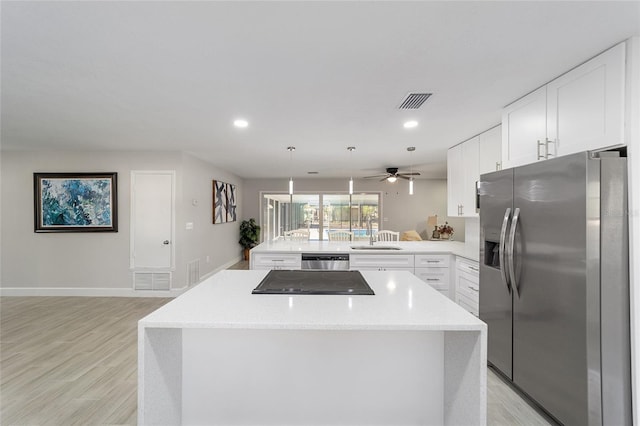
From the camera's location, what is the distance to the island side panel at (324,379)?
5.22 feet

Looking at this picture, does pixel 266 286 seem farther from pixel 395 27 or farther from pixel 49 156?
pixel 49 156

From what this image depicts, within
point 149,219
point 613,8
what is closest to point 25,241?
point 149,219

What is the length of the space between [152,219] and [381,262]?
361 cm

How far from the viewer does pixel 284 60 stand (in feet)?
6.07

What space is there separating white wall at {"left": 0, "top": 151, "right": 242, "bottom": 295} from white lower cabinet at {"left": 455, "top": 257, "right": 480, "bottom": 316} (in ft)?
13.5

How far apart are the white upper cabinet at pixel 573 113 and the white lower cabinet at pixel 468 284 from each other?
1.24 meters

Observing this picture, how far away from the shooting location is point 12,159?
15.2 ft

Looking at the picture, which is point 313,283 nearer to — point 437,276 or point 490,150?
point 437,276

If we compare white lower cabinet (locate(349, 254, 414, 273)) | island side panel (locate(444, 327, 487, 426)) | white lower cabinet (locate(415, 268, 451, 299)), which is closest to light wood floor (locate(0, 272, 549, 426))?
island side panel (locate(444, 327, 487, 426))

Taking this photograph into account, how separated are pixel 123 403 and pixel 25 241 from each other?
433 centimetres

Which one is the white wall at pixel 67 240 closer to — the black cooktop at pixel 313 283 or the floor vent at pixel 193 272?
the floor vent at pixel 193 272

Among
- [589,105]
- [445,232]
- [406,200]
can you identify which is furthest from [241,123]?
[445,232]

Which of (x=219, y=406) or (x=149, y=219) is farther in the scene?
(x=149, y=219)

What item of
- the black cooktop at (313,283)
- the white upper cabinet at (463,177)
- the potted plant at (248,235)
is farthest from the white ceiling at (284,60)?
the potted plant at (248,235)
